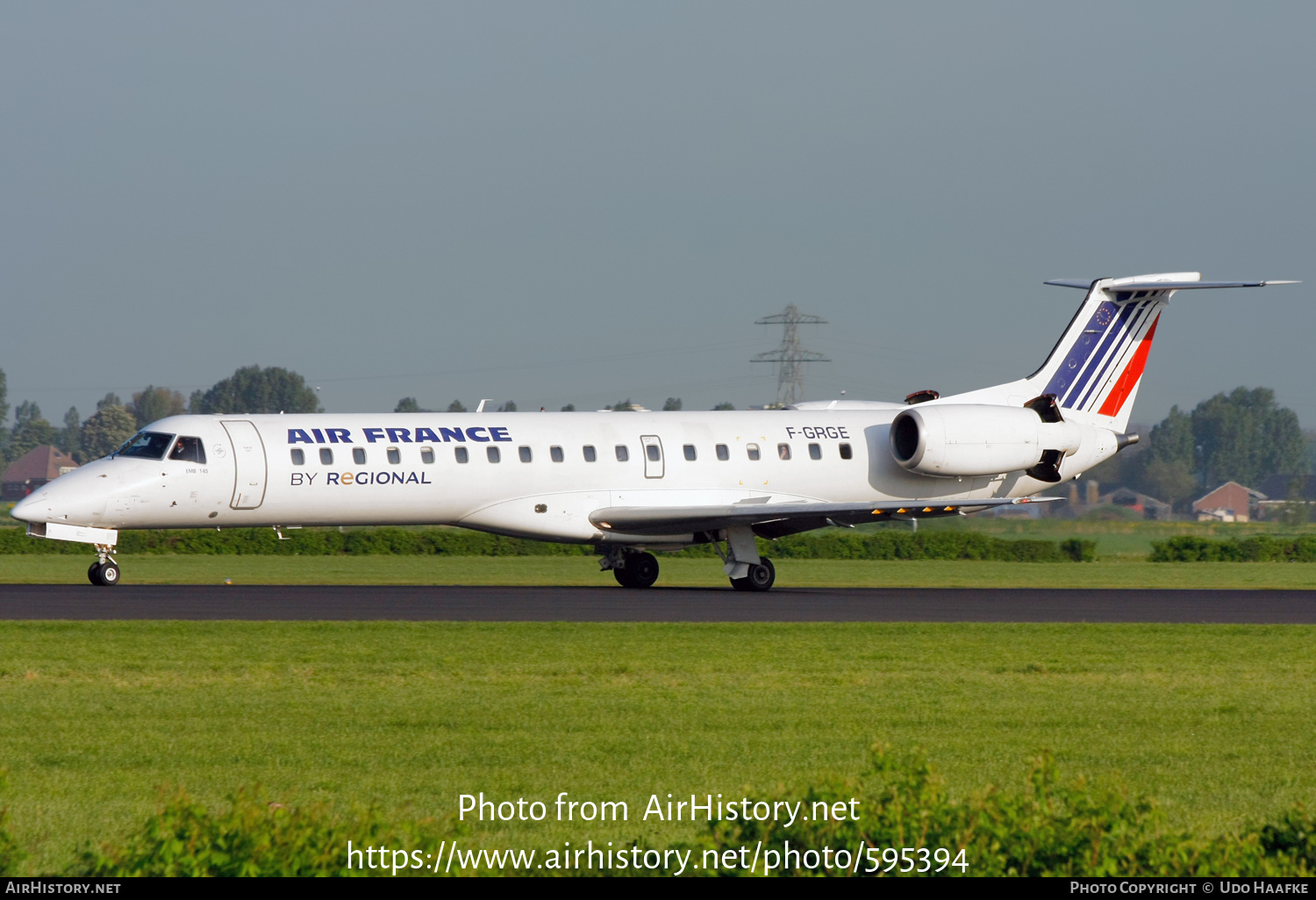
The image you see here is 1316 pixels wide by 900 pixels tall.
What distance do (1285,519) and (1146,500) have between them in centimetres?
1190

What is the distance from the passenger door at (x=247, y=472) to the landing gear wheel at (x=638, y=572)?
7508 millimetres

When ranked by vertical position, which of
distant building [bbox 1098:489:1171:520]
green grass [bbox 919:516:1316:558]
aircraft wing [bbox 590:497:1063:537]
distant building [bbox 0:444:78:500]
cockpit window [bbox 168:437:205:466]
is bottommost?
green grass [bbox 919:516:1316:558]

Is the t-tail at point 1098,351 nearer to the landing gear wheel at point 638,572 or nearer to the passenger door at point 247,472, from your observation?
the landing gear wheel at point 638,572

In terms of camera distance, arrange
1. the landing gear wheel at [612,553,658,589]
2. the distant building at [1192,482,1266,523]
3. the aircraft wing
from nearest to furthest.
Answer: the aircraft wing, the landing gear wheel at [612,553,658,589], the distant building at [1192,482,1266,523]

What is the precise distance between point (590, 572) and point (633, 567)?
628cm

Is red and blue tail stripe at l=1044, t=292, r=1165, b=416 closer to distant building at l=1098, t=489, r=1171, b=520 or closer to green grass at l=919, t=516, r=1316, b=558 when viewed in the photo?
green grass at l=919, t=516, r=1316, b=558

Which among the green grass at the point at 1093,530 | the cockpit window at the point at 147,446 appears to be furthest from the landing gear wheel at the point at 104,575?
the green grass at the point at 1093,530

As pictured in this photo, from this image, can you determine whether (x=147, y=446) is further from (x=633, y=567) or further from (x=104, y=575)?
(x=633, y=567)

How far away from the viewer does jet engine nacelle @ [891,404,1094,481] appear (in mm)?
30156

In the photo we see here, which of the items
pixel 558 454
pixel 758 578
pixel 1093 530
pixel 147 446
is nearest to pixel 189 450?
pixel 147 446

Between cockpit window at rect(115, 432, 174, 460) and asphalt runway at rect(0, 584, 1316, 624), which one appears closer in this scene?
asphalt runway at rect(0, 584, 1316, 624)

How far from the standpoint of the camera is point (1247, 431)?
4929 inches

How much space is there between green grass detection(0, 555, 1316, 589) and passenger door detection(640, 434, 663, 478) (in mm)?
3403

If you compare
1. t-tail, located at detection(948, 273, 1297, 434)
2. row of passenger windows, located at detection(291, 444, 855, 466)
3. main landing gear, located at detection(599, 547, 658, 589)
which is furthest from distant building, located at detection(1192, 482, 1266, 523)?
main landing gear, located at detection(599, 547, 658, 589)
